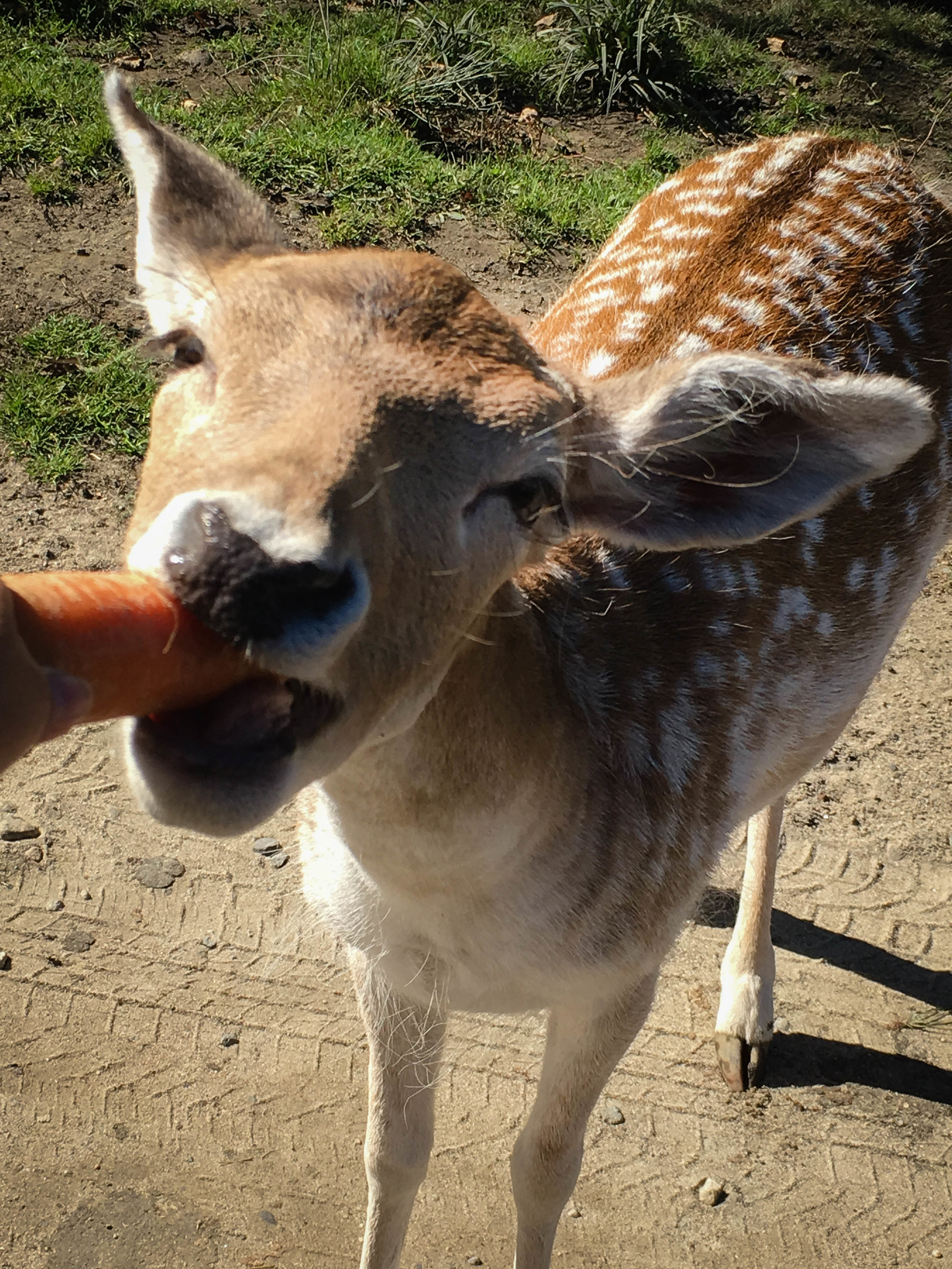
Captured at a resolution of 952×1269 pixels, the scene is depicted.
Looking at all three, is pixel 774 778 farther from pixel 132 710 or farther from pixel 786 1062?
pixel 132 710

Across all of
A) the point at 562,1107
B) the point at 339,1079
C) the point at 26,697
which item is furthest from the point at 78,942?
the point at 26,697

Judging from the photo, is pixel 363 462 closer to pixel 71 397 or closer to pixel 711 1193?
pixel 711 1193

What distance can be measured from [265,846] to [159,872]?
38cm

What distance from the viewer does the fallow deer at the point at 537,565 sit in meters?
1.70

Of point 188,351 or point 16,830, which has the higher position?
point 188,351

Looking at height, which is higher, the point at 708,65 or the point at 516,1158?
the point at 708,65

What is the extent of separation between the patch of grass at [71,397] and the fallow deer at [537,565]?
2.31m

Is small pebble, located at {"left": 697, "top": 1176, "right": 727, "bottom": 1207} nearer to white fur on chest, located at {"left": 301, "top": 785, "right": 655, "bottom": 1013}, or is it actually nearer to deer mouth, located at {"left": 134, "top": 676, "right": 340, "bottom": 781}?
white fur on chest, located at {"left": 301, "top": 785, "right": 655, "bottom": 1013}

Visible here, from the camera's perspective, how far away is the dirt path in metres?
3.35

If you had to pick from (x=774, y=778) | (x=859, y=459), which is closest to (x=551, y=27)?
(x=774, y=778)

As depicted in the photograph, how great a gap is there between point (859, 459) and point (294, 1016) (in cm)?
254

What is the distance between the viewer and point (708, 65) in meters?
8.23

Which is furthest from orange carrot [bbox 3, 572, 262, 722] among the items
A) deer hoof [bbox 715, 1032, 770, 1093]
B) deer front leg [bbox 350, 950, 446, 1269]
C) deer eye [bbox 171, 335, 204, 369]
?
deer hoof [bbox 715, 1032, 770, 1093]

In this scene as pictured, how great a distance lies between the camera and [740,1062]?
3824 millimetres
